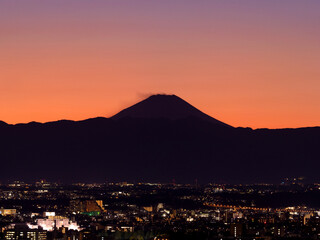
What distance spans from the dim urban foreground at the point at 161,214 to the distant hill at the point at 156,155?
74.6 ft

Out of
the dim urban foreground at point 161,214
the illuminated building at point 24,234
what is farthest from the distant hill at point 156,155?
the illuminated building at point 24,234

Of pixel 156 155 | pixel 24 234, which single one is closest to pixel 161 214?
pixel 24 234

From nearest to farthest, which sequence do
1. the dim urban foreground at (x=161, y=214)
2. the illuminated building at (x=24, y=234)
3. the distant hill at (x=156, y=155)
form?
the illuminated building at (x=24, y=234) → the dim urban foreground at (x=161, y=214) → the distant hill at (x=156, y=155)

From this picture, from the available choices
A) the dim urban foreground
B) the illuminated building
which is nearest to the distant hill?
the dim urban foreground

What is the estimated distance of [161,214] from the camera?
89375 mm

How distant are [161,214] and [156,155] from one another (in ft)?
318

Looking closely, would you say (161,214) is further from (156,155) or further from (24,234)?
(156,155)

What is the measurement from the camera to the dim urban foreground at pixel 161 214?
59500 millimetres

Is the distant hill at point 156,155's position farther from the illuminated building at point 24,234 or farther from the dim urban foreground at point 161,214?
the illuminated building at point 24,234

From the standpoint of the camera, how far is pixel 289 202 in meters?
109

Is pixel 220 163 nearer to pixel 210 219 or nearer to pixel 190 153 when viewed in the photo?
pixel 190 153

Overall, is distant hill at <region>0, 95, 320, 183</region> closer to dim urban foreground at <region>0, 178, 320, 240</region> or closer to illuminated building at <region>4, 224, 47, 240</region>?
dim urban foreground at <region>0, 178, 320, 240</region>

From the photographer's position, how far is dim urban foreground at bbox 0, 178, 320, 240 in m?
59.5

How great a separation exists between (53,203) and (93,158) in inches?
3111
